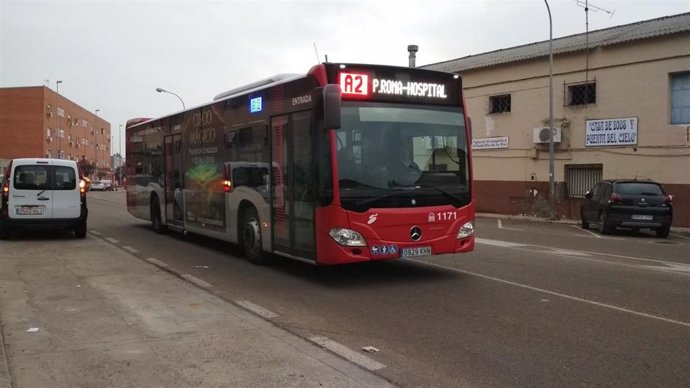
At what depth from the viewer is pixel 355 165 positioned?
7.82m

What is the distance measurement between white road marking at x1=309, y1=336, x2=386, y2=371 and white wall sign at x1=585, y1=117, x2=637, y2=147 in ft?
60.0

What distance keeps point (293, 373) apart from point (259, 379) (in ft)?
0.92

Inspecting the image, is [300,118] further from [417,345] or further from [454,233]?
[417,345]

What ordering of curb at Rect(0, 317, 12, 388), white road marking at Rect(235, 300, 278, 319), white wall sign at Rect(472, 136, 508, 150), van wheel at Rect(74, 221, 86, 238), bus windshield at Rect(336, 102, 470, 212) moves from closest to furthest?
curb at Rect(0, 317, 12, 388) < white road marking at Rect(235, 300, 278, 319) < bus windshield at Rect(336, 102, 470, 212) < van wheel at Rect(74, 221, 86, 238) < white wall sign at Rect(472, 136, 508, 150)

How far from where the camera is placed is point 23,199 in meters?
13.0

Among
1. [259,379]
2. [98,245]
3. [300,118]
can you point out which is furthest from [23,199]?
[259,379]

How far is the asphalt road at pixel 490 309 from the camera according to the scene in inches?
190

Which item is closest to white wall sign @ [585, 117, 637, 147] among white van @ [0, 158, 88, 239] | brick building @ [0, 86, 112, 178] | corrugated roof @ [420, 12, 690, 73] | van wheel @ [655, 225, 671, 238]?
corrugated roof @ [420, 12, 690, 73]

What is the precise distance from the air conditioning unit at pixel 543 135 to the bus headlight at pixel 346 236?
17.1 meters

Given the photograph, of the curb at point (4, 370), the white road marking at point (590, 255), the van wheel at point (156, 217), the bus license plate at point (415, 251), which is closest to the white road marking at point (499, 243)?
the white road marking at point (590, 255)

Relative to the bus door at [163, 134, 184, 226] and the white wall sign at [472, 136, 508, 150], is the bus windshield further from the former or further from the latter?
the white wall sign at [472, 136, 508, 150]

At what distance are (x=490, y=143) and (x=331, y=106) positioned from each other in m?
19.3

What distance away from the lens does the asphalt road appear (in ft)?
15.9

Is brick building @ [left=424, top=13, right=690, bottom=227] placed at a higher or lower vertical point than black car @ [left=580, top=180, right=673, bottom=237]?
higher
